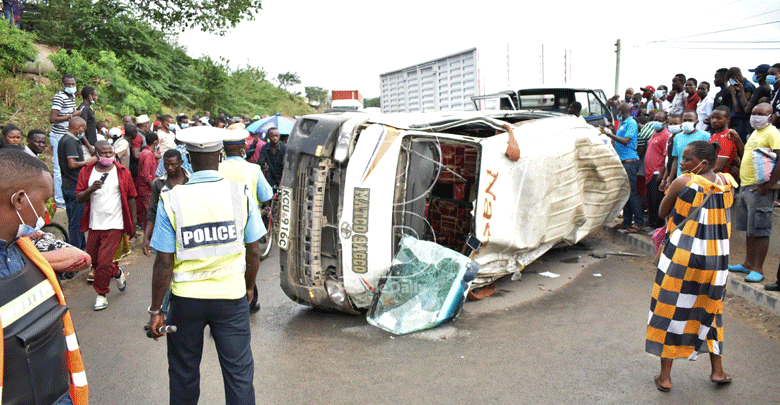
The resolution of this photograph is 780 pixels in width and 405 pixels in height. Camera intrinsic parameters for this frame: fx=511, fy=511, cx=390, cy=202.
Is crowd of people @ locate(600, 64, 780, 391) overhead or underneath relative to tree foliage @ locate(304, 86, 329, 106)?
underneath

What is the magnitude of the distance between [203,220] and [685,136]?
6.47 m

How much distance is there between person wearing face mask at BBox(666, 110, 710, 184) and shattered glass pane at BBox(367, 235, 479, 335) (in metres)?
3.96

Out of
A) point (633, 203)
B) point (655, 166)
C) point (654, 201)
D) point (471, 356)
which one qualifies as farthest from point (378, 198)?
point (654, 201)

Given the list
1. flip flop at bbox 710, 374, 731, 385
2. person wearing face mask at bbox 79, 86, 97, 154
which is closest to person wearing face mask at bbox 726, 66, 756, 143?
flip flop at bbox 710, 374, 731, 385

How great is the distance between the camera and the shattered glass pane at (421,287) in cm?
455

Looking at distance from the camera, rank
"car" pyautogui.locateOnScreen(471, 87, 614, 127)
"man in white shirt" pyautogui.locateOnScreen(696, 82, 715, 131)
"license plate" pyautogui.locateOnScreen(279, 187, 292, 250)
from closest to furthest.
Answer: "license plate" pyautogui.locateOnScreen(279, 187, 292, 250)
"man in white shirt" pyautogui.locateOnScreen(696, 82, 715, 131)
"car" pyautogui.locateOnScreen(471, 87, 614, 127)

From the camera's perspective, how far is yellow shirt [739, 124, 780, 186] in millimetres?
5359

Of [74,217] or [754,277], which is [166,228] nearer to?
[74,217]

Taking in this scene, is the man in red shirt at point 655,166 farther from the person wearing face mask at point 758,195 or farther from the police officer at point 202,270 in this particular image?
the police officer at point 202,270

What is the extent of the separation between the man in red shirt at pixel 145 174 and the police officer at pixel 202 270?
5.43 metres

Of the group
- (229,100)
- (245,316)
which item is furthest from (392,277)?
(229,100)

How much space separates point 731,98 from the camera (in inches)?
312

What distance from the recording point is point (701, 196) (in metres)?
3.45

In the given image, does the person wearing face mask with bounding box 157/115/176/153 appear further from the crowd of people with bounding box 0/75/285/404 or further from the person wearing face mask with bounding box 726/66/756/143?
the person wearing face mask with bounding box 726/66/756/143
